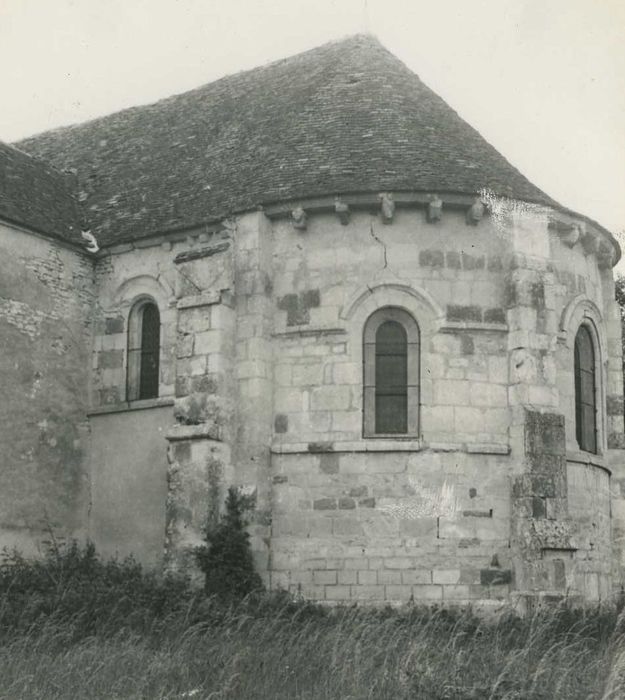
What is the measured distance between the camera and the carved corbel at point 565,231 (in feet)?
55.3

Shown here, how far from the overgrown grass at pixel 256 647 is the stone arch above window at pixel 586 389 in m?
3.13

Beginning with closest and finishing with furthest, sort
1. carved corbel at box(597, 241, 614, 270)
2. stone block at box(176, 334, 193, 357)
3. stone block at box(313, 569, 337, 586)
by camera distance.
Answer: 1. stone block at box(313, 569, 337, 586)
2. stone block at box(176, 334, 193, 357)
3. carved corbel at box(597, 241, 614, 270)

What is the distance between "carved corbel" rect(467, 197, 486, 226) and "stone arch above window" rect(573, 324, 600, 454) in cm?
299

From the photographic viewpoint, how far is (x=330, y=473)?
52.0ft

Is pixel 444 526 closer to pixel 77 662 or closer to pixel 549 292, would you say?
pixel 549 292

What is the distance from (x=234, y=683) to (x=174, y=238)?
9.36 m

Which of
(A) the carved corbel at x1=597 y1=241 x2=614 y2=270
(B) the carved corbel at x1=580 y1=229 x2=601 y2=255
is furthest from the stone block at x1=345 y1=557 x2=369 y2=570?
(A) the carved corbel at x1=597 y1=241 x2=614 y2=270

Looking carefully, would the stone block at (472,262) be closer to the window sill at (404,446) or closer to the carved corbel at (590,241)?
the carved corbel at (590,241)

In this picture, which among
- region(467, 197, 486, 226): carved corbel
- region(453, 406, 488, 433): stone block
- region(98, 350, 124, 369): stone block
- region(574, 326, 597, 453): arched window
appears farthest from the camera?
region(98, 350, 124, 369): stone block

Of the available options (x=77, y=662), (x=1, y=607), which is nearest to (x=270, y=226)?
(x=1, y=607)

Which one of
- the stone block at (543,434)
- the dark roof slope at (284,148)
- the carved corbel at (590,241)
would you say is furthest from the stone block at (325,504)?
the carved corbel at (590,241)

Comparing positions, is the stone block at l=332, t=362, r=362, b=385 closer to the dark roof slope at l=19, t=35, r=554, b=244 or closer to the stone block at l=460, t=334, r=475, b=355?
the stone block at l=460, t=334, r=475, b=355

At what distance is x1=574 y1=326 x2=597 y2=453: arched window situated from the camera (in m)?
17.6

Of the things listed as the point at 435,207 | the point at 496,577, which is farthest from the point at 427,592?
the point at 435,207
